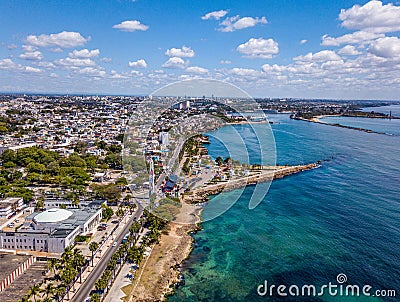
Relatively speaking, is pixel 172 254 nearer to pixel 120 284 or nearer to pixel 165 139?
pixel 120 284

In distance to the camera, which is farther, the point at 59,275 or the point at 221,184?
the point at 221,184

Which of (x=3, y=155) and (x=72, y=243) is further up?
(x=3, y=155)

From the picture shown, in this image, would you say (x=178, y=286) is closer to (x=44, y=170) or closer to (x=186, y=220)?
(x=186, y=220)

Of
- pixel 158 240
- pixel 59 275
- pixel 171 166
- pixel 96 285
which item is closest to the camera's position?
pixel 96 285

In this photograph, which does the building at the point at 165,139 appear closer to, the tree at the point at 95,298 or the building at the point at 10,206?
the building at the point at 10,206

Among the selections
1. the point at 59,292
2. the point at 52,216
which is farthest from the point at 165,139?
the point at 59,292

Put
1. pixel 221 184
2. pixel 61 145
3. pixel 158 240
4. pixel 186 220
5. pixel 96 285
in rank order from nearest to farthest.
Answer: pixel 96 285 < pixel 158 240 < pixel 186 220 < pixel 221 184 < pixel 61 145

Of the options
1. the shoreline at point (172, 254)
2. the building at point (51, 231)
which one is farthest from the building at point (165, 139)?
the building at point (51, 231)

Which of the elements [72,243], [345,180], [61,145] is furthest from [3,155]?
[345,180]
